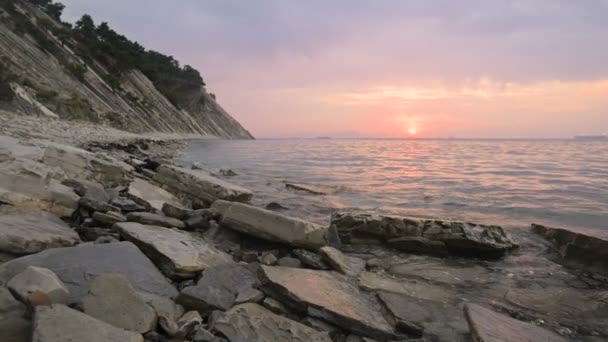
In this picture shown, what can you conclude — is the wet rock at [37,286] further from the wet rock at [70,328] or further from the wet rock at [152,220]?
the wet rock at [152,220]

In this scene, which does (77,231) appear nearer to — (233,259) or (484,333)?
(233,259)

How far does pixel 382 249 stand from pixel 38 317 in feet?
16.5

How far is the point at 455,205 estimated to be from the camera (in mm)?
10711

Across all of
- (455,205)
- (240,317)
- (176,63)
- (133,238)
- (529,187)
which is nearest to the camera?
(240,317)

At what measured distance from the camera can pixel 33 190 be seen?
5000mm

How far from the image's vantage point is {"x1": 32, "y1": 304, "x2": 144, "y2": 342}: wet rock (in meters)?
2.23

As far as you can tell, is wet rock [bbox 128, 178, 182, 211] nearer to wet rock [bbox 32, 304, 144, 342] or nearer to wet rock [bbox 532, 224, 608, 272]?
wet rock [bbox 32, 304, 144, 342]

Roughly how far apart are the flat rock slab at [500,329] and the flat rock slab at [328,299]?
0.75 meters

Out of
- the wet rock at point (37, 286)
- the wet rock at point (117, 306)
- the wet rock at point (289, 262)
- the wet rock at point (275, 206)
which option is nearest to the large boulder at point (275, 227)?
the wet rock at point (289, 262)

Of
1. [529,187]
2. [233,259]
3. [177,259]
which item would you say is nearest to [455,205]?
[529,187]

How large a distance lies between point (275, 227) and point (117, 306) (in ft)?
9.34

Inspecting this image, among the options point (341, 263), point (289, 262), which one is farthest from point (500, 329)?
point (289, 262)

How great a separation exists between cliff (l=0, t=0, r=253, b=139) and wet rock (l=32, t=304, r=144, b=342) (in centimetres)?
2627

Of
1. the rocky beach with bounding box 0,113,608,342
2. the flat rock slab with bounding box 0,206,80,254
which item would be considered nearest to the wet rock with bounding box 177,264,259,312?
the rocky beach with bounding box 0,113,608,342
